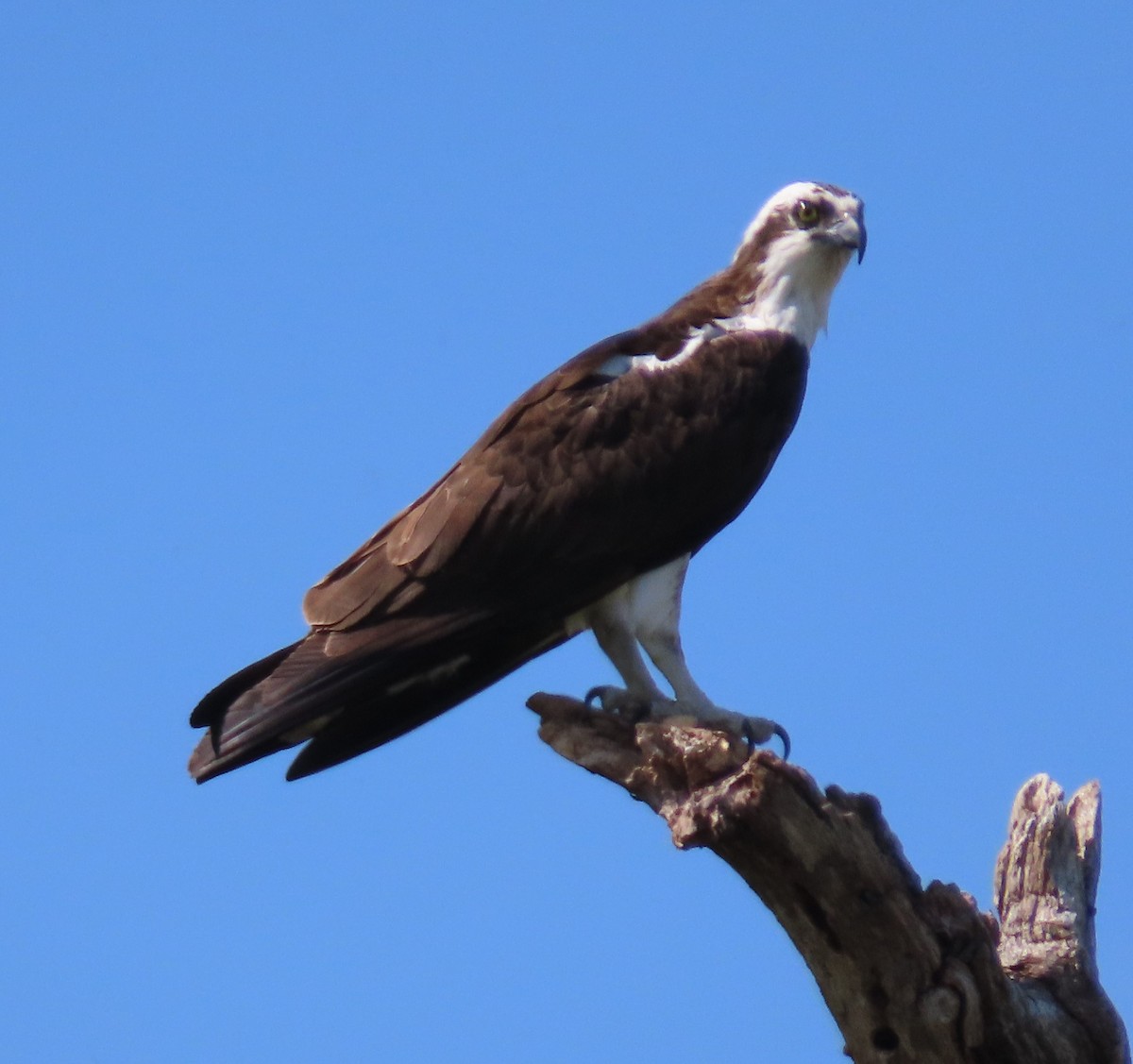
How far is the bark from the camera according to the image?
5.45m

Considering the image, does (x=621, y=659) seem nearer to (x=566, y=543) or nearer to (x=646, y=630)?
(x=646, y=630)

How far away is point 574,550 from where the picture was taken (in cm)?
701

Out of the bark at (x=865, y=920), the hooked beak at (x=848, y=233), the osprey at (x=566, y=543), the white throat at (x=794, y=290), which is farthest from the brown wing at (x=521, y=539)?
the bark at (x=865, y=920)

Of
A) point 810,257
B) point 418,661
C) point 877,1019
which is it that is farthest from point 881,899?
point 810,257

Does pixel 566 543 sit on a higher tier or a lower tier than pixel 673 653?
higher

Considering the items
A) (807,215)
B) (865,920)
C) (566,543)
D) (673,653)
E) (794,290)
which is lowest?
(865,920)

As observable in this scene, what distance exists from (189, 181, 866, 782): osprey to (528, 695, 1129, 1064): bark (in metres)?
1.18

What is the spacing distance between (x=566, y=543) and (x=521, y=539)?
0.59 ft

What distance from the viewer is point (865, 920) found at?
18.1 feet

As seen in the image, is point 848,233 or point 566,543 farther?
point 848,233

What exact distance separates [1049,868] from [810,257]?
2873 millimetres

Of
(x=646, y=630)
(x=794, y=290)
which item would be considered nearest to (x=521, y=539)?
(x=646, y=630)

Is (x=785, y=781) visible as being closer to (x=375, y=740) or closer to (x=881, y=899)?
(x=881, y=899)

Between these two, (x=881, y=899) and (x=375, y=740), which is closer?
(x=881, y=899)
